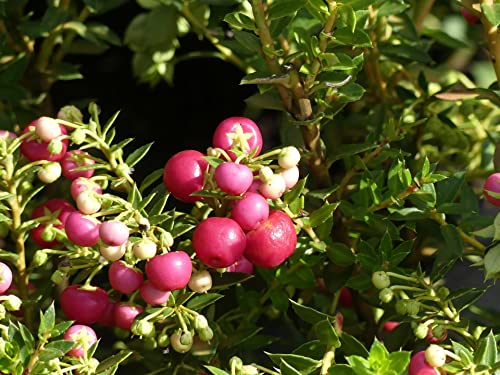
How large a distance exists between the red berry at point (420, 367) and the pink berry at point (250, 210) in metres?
0.18

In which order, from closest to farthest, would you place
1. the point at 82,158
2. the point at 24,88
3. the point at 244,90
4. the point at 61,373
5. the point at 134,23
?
the point at 61,373 < the point at 82,158 < the point at 24,88 < the point at 134,23 < the point at 244,90

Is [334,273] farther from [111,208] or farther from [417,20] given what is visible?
[417,20]

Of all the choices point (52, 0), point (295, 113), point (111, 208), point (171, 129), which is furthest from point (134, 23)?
point (111, 208)

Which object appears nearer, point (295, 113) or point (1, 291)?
point (1, 291)

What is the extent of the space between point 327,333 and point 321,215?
11 centimetres

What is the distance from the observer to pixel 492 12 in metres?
0.97

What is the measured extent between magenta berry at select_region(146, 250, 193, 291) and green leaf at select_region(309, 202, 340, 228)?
156 mm

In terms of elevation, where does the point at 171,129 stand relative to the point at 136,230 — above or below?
below

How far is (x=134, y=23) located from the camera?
1.37 meters

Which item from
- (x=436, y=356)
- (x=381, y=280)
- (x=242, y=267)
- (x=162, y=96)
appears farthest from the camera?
(x=162, y=96)

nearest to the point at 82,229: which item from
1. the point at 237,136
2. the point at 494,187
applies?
the point at 237,136

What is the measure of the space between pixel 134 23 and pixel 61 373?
670 millimetres

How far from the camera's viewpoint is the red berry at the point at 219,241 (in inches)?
32.7

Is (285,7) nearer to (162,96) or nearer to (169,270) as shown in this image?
(169,270)
